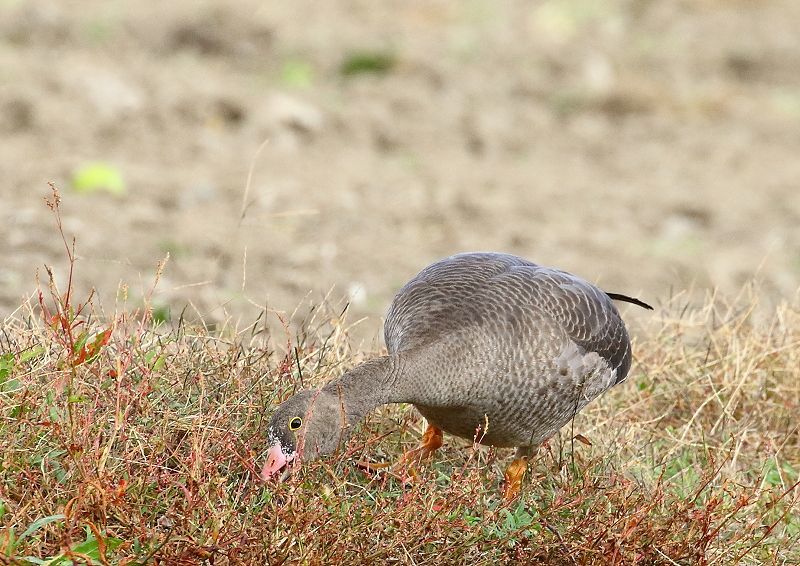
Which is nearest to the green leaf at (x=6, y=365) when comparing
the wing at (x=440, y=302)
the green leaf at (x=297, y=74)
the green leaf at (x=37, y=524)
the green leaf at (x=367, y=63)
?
the green leaf at (x=37, y=524)

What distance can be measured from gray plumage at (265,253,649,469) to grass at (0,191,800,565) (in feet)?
0.54

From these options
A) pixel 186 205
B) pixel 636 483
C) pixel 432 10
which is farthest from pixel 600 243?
pixel 432 10

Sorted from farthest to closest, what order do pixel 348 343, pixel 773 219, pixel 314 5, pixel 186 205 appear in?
pixel 314 5 < pixel 773 219 < pixel 186 205 < pixel 348 343

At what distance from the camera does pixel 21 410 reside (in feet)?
12.5

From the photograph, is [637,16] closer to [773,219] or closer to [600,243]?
[773,219]

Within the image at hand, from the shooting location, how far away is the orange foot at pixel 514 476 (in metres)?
4.21

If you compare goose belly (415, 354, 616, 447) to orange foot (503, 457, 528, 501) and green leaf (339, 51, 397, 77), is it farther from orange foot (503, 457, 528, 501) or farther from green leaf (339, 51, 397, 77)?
green leaf (339, 51, 397, 77)

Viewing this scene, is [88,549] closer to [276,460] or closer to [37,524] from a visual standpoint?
[37,524]

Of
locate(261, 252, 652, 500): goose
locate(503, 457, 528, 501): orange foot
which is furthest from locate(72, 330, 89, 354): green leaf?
locate(503, 457, 528, 501): orange foot

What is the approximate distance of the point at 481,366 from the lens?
4.16 m

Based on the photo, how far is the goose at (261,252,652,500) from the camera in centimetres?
384

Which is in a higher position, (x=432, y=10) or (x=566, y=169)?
(x=432, y=10)

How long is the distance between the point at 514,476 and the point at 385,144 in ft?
19.8

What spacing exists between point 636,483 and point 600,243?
446cm
